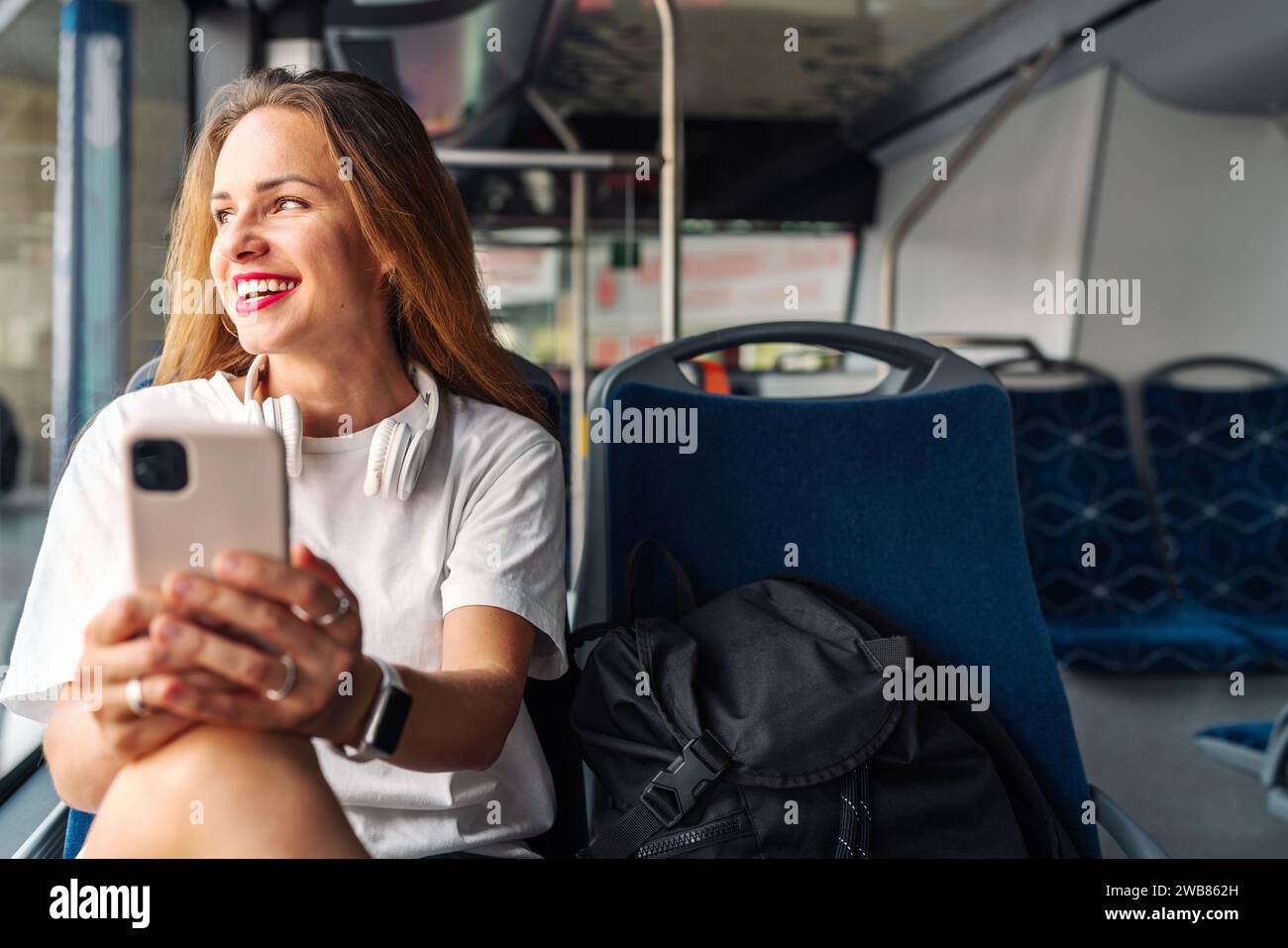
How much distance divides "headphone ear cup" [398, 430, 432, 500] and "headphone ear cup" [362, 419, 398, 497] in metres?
0.02

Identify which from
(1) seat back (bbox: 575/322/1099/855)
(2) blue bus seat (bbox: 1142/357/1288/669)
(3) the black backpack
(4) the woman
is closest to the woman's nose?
(4) the woman

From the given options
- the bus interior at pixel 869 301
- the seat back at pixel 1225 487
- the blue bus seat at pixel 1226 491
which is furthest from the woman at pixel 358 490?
the seat back at pixel 1225 487

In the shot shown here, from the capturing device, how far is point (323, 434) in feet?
3.56

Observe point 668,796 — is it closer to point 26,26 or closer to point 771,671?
point 771,671

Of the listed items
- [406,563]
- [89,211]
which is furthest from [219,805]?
[89,211]

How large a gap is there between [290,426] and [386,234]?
0.70 feet

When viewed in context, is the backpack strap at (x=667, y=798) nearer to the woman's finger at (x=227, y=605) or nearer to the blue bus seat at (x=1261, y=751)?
the woman's finger at (x=227, y=605)

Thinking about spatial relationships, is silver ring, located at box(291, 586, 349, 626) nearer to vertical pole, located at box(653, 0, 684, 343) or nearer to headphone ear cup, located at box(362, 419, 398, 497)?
headphone ear cup, located at box(362, 419, 398, 497)

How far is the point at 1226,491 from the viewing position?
329cm

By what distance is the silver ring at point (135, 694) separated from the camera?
2.26 ft

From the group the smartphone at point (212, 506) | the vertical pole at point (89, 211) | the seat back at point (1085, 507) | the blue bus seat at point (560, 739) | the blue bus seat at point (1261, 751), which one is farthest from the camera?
the seat back at point (1085, 507)

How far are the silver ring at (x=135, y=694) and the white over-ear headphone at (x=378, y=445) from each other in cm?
36

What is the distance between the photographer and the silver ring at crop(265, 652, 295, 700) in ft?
2.24

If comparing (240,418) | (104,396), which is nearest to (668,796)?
(240,418)
